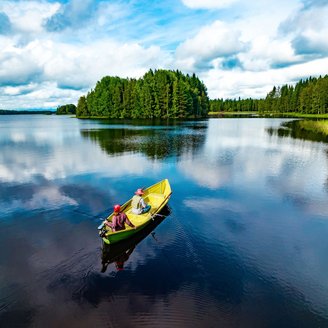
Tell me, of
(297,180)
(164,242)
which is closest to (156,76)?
(297,180)

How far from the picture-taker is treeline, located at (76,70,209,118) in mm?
121375

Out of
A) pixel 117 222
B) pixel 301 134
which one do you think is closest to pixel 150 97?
pixel 301 134

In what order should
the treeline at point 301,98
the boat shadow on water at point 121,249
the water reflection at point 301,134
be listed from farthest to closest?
the treeline at point 301,98, the water reflection at point 301,134, the boat shadow on water at point 121,249

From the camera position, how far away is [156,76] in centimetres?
12506

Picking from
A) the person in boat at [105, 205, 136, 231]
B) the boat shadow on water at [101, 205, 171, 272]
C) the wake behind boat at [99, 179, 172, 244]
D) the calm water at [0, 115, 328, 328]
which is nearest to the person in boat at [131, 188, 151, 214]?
the wake behind boat at [99, 179, 172, 244]

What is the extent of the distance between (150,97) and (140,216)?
111 metres

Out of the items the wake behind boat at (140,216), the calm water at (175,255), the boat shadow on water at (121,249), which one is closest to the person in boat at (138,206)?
the wake behind boat at (140,216)

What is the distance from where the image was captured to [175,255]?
40.5 feet


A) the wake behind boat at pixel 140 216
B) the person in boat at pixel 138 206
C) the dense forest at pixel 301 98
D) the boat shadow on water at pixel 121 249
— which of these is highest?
the dense forest at pixel 301 98

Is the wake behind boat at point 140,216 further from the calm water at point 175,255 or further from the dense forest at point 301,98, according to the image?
the dense forest at point 301,98

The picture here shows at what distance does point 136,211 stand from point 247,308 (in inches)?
310

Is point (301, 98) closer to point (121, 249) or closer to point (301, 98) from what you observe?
point (301, 98)

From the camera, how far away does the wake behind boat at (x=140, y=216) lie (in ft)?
41.1

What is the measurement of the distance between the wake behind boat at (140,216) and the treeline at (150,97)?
106 meters
